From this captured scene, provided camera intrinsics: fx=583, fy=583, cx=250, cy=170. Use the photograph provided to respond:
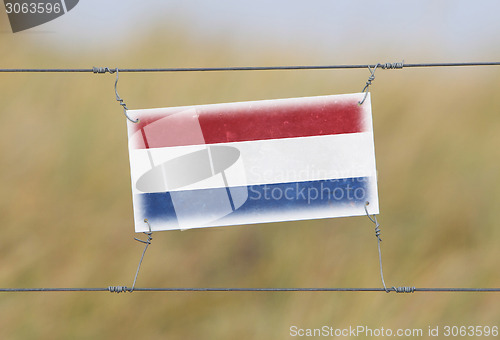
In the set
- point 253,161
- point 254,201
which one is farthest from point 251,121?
point 254,201

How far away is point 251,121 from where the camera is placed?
1621 mm

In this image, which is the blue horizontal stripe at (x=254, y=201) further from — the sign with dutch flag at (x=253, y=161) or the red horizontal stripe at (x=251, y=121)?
the red horizontal stripe at (x=251, y=121)

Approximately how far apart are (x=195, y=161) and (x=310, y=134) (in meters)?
Answer: 0.33

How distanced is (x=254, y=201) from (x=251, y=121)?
22 cm

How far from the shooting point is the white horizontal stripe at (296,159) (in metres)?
1.61

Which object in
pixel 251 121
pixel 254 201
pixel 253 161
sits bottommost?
pixel 254 201

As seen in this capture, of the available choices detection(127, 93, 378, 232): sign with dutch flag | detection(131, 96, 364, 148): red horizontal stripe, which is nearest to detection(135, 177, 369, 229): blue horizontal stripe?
detection(127, 93, 378, 232): sign with dutch flag

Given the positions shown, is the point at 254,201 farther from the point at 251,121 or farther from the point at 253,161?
the point at 251,121

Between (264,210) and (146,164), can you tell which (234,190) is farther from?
(146,164)

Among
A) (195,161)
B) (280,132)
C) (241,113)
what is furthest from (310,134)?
(195,161)

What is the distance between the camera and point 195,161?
162cm

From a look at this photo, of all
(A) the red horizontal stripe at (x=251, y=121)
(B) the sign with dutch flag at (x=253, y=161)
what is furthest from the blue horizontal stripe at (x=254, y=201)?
(A) the red horizontal stripe at (x=251, y=121)

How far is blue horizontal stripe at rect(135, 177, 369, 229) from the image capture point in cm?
161

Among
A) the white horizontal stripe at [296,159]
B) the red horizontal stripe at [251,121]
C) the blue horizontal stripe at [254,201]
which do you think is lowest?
the blue horizontal stripe at [254,201]
